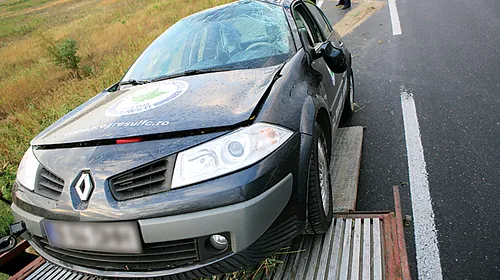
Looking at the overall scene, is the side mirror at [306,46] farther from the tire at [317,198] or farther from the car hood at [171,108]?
the tire at [317,198]

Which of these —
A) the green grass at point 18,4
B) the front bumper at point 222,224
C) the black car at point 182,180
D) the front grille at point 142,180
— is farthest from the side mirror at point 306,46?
the green grass at point 18,4

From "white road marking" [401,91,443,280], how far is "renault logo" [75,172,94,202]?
1872 millimetres

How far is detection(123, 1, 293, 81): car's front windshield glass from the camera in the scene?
272 centimetres

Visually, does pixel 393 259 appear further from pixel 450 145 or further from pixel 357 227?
pixel 450 145

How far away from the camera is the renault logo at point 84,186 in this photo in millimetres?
1672

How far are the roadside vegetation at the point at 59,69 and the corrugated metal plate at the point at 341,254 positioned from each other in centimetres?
279

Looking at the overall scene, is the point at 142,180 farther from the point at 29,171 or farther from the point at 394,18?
the point at 394,18

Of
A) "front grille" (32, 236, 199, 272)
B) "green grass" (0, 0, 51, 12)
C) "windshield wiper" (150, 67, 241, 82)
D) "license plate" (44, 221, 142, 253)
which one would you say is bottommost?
"green grass" (0, 0, 51, 12)

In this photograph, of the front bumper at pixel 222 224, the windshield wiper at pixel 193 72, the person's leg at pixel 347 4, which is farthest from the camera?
the person's leg at pixel 347 4

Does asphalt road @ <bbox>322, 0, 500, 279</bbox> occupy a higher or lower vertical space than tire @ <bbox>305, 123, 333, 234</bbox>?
lower

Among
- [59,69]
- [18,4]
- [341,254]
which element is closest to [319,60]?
[341,254]

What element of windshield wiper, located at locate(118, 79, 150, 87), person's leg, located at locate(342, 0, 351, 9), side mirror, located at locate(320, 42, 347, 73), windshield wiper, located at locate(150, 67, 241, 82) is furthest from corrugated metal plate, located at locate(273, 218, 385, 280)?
person's leg, located at locate(342, 0, 351, 9)

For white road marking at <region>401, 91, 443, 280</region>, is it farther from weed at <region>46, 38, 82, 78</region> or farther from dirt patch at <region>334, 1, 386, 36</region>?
weed at <region>46, 38, 82, 78</region>

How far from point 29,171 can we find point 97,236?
675mm
